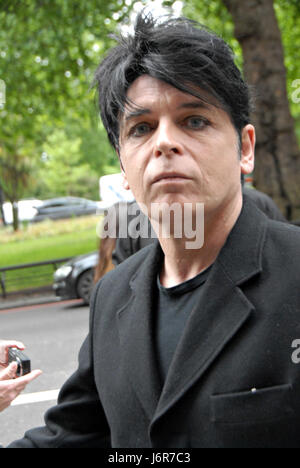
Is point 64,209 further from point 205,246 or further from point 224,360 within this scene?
point 224,360

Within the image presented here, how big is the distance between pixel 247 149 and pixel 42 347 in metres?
6.11

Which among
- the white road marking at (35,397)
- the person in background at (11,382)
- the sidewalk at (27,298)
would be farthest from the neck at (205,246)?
the sidewalk at (27,298)

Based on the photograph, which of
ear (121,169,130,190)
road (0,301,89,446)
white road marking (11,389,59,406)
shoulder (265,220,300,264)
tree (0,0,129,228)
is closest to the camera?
shoulder (265,220,300,264)

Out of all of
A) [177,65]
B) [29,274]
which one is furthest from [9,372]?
[29,274]

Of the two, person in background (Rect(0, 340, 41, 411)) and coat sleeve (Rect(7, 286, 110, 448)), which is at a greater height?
person in background (Rect(0, 340, 41, 411))

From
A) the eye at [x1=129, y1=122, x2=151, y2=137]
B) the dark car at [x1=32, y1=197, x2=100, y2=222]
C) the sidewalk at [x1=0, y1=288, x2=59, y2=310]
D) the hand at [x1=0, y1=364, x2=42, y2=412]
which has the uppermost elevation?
the eye at [x1=129, y1=122, x2=151, y2=137]

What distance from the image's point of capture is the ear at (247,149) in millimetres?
1629

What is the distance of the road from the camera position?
4609 millimetres

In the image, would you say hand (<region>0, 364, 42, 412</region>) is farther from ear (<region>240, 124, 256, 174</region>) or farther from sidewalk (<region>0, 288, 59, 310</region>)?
sidewalk (<region>0, 288, 59, 310</region>)

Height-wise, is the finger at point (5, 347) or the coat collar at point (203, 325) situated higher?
the coat collar at point (203, 325)

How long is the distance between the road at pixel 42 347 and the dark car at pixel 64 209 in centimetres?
2350

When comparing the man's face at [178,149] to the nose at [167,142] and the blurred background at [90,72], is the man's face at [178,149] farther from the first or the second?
the blurred background at [90,72]

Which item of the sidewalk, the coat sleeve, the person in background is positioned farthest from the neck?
the sidewalk

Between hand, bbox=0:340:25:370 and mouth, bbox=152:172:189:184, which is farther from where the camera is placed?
hand, bbox=0:340:25:370
